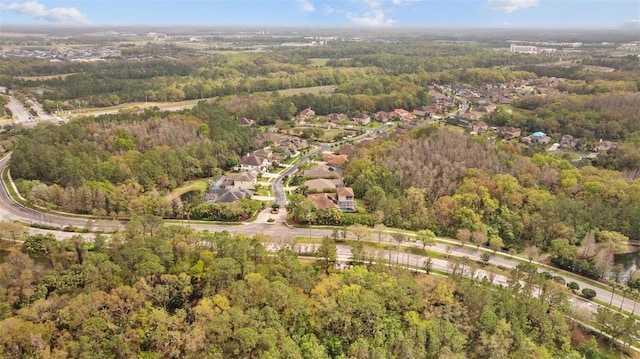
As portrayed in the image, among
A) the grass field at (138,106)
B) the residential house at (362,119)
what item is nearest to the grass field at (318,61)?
the grass field at (138,106)

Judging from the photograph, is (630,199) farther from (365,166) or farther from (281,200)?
(281,200)

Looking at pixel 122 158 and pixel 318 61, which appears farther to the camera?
pixel 318 61

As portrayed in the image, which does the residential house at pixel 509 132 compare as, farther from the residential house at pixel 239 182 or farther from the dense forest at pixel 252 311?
the dense forest at pixel 252 311

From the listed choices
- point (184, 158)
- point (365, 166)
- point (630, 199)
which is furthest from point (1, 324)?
point (630, 199)

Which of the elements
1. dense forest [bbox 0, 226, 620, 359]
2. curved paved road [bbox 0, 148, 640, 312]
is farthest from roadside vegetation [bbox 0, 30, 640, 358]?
curved paved road [bbox 0, 148, 640, 312]

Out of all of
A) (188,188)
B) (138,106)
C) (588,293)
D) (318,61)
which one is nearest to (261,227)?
(188,188)

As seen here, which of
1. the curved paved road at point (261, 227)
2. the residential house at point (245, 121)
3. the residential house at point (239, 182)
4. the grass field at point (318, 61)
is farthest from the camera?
the grass field at point (318, 61)

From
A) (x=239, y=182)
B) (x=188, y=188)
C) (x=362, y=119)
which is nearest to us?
(x=239, y=182)

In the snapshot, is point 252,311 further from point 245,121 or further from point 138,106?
point 138,106

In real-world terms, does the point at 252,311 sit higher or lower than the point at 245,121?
lower
